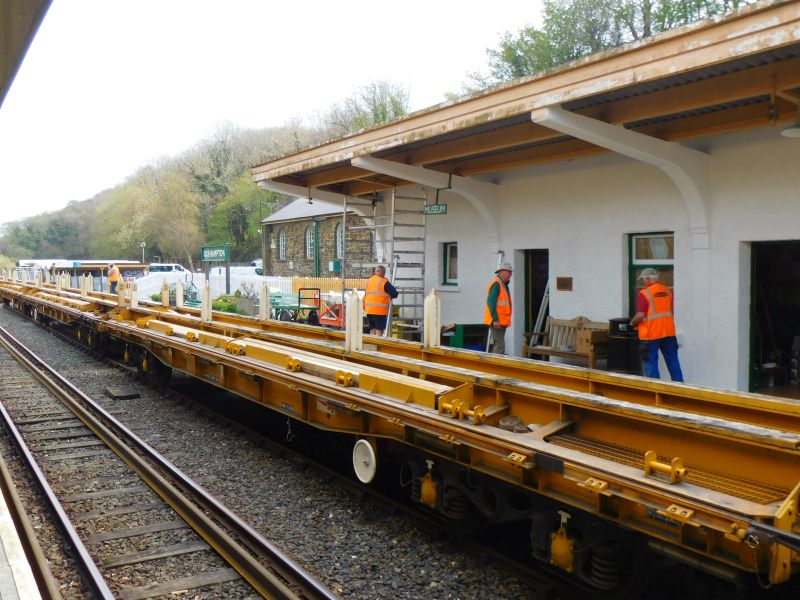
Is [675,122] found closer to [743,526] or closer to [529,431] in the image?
[529,431]

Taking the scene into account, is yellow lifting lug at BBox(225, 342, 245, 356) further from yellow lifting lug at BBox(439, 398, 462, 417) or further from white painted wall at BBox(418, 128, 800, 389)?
white painted wall at BBox(418, 128, 800, 389)

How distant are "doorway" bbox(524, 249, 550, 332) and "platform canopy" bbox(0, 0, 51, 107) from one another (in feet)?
30.4

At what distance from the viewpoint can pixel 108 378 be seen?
40.9ft

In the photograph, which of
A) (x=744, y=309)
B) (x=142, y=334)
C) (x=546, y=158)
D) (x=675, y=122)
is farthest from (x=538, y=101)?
(x=142, y=334)

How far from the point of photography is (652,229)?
364 inches

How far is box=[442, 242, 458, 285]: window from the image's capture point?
13.4 m

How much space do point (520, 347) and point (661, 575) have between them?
23.8 feet

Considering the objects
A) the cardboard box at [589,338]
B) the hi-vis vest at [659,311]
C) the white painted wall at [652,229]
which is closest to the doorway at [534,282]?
the white painted wall at [652,229]

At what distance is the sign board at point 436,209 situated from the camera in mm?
11758

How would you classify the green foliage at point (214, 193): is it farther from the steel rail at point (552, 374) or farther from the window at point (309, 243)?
the steel rail at point (552, 374)

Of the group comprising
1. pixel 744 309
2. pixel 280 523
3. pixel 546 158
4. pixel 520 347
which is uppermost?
pixel 546 158

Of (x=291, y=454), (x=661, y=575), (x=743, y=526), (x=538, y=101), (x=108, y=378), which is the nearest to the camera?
(x=743, y=526)

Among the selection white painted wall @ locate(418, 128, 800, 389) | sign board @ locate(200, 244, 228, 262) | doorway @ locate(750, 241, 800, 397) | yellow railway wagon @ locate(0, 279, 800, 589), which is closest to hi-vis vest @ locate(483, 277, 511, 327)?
white painted wall @ locate(418, 128, 800, 389)

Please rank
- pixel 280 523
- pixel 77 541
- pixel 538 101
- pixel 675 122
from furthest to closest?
1. pixel 675 122
2. pixel 538 101
3. pixel 280 523
4. pixel 77 541
